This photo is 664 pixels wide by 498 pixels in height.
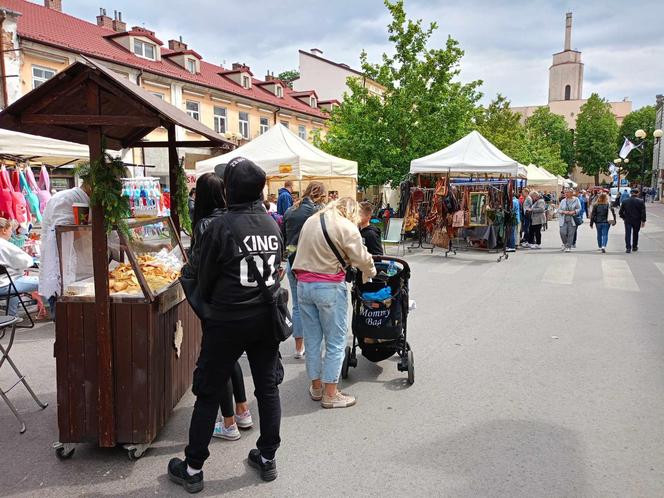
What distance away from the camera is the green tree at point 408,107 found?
18688mm

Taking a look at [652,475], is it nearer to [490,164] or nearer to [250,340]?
[250,340]

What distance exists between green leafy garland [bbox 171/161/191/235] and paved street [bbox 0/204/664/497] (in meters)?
1.58

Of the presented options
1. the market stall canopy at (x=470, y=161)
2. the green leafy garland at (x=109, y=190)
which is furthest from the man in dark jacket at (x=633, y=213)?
the green leafy garland at (x=109, y=190)

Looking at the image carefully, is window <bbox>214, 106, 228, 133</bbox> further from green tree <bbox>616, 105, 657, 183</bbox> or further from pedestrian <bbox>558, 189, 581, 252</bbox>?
green tree <bbox>616, 105, 657, 183</bbox>

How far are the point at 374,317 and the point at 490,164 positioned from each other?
9.28m

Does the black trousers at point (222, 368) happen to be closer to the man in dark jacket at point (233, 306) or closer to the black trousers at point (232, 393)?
the man in dark jacket at point (233, 306)

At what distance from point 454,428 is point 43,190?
8.60m

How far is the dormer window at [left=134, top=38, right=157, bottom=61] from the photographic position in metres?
27.0

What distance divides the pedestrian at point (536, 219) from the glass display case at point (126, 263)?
12740 millimetres

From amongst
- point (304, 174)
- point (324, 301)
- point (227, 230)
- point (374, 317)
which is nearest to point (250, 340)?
point (227, 230)

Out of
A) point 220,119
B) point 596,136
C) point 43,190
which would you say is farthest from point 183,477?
point 596,136

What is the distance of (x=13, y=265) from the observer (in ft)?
18.9

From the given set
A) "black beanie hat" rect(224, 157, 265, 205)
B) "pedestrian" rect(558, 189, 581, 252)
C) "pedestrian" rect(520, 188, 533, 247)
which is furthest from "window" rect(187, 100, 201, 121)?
"black beanie hat" rect(224, 157, 265, 205)

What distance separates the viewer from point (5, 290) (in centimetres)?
591
